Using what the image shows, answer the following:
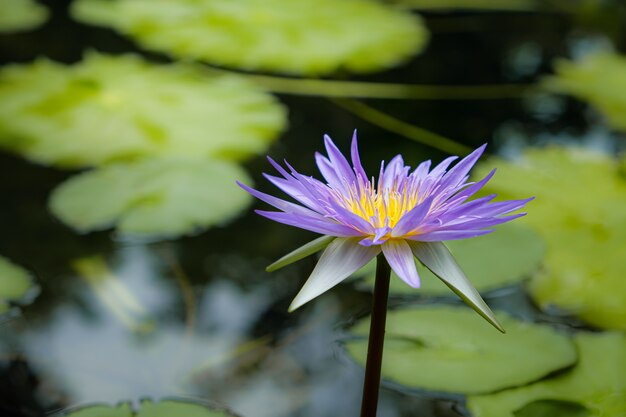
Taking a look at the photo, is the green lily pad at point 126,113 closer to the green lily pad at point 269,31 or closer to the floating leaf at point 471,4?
the green lily pad at point 269,31

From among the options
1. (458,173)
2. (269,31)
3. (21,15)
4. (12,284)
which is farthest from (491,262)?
(21,15)

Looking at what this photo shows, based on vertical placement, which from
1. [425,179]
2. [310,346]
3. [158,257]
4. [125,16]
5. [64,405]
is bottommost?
[64,405]

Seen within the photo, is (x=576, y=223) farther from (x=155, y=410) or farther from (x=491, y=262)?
(x=155, y=410)

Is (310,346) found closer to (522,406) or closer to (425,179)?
(522,406)

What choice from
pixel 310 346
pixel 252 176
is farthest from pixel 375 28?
pixel 310 346

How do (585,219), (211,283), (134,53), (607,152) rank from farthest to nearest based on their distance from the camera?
(134,53), (607,152), (585,219), (211,283)

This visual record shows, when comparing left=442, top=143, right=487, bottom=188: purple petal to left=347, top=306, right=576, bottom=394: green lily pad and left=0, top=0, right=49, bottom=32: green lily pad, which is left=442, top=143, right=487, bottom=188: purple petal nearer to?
left=347, top=306, right=576, bottom=394: green lily pad

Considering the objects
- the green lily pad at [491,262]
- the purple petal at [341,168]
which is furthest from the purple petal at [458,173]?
the green lily pad at [491,262]

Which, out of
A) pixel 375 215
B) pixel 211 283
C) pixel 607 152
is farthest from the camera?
pixel 607 152
